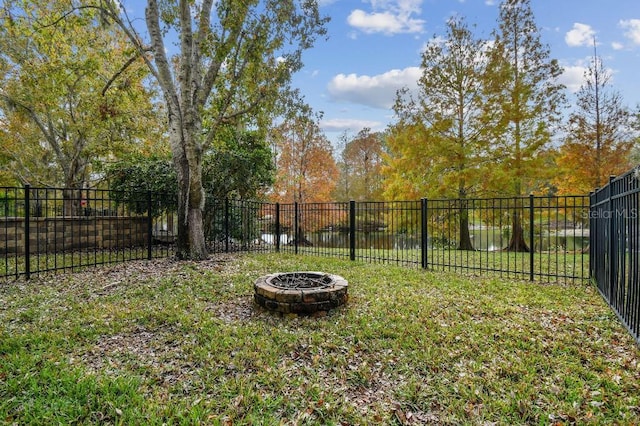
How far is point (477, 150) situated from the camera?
35.4 feet

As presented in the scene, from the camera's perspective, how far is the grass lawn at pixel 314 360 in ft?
7.18

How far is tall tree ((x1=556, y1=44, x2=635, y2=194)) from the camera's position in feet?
35.9

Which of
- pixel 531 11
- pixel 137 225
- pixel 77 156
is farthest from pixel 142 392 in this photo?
pixel 531 11

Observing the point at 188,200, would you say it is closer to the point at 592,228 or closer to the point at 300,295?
the point at 300,295

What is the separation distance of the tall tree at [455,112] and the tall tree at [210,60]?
18.5 feet

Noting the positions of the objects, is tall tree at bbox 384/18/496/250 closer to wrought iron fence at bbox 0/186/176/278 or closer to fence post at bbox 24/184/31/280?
wrought iron fence at bbox 0/186/176/278

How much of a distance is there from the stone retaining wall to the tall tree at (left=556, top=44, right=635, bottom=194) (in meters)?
13.9

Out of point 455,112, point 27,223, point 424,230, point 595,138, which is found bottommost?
point 424,230

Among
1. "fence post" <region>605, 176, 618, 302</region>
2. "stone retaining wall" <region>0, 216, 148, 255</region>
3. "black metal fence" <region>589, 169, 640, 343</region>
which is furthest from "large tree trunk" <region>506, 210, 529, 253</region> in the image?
"stone retaining wall" <region>0, 216, 148, 255</region>

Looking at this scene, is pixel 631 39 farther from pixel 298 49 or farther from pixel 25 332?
pixel 25 332

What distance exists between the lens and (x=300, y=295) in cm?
394

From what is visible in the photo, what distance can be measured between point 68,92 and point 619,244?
14445 millimetres

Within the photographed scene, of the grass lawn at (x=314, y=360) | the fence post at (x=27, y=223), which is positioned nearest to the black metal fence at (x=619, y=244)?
the grass lawn at (x=314, y=360)

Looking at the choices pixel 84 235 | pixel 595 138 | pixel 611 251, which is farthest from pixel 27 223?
pixel 595 138
